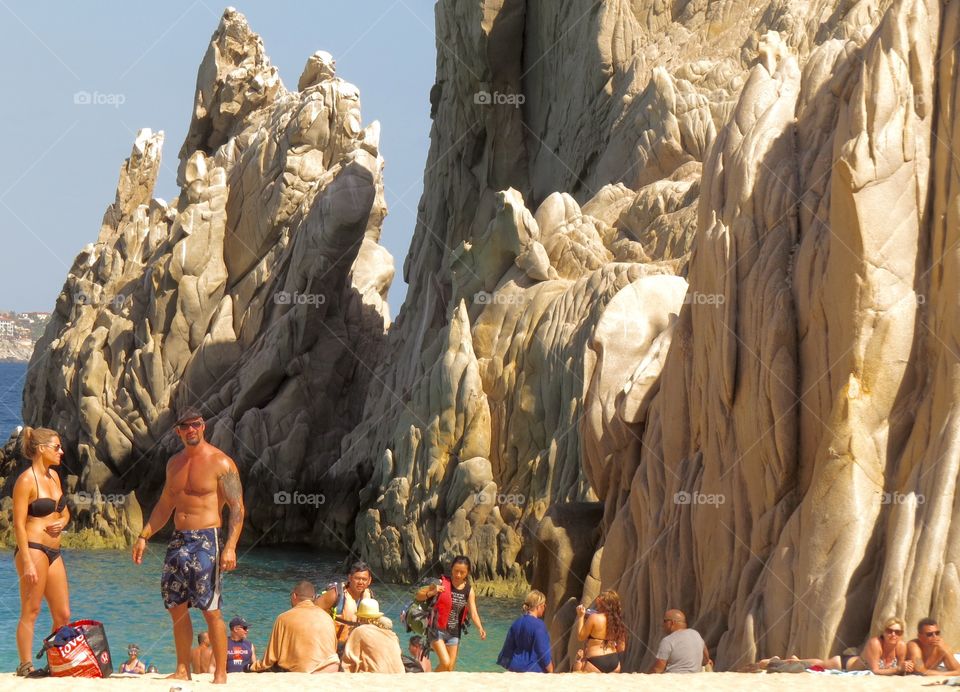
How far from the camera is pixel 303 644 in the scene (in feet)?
37.6

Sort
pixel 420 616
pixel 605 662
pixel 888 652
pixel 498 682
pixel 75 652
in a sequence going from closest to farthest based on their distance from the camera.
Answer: pixel 75 652 < pixel 498 682 < pixel 888 652 < pixel 605 662 < pixel 420 616

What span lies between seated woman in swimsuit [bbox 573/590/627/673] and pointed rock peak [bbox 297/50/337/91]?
34.4 meters

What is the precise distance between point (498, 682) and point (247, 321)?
103ft

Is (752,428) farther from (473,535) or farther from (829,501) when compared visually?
(473,535)

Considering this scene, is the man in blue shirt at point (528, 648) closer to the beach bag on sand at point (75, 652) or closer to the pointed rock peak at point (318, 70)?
the beach bag on sand at point (75, 652)

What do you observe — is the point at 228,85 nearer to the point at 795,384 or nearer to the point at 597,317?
the point at 597,317

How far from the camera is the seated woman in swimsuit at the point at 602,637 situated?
504 inches

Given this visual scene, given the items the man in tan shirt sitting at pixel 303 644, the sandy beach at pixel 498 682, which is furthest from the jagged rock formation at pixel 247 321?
the sandy beach at pixel 498 682

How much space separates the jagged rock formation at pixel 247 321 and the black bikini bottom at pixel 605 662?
1046 inches

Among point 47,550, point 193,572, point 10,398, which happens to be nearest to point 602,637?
point 193,572

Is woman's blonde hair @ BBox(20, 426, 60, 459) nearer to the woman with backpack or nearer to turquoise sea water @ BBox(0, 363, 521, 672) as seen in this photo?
the woman with backpack

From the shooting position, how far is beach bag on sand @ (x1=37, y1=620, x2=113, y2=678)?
10.4 metres

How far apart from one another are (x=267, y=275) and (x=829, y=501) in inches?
1175

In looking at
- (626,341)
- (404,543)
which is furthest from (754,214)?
(404,543)
